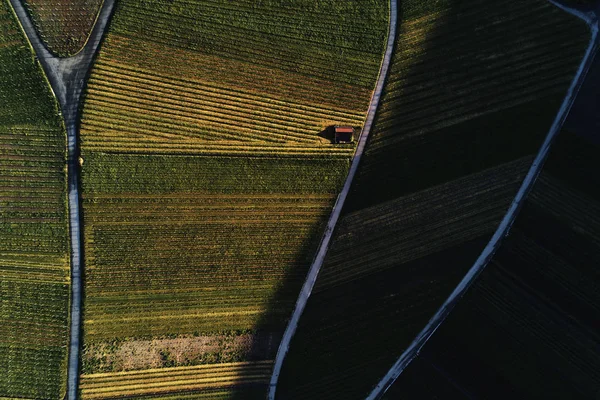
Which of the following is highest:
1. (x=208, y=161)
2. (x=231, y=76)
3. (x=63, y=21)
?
(x=63, y=21)

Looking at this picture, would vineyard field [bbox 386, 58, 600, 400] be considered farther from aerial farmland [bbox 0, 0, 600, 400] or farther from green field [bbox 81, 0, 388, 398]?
green field [bbox 81, 0, 388, 398]

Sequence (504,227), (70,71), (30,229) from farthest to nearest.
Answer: (504,227) < (30,229) < (70,71)

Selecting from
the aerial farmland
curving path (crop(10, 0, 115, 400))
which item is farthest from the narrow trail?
curving path (crop(10, 0, 115, 400))

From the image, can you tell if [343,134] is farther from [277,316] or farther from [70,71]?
[70,71]

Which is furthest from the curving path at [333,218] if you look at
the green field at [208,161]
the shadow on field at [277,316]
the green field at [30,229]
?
the green field at [30,229]

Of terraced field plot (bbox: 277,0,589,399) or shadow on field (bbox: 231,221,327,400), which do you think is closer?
terraced field plot (bbox: 277,0,589,399)

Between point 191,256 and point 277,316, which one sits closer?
point 191,256

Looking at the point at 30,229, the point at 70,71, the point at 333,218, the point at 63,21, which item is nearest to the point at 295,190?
the point at 333,218
